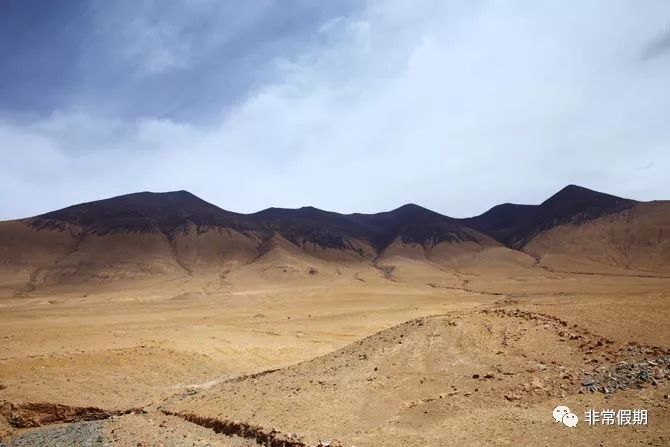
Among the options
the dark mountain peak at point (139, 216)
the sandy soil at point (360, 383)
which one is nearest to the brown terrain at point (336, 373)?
the sandy soil at point (360, 383)

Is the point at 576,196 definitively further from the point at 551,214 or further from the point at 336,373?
the point at 336,373

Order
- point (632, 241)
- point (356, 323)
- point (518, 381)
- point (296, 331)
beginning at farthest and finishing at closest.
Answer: point (632, 241) < point (356, 323) < point (296, 331) < point (518, 381)

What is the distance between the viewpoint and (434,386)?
13.2 meters

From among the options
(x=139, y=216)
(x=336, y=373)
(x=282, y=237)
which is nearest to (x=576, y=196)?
(x=282, y=237)

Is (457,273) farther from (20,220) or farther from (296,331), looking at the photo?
(20,220)

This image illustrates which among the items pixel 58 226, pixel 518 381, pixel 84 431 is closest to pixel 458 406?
pixel 518 381

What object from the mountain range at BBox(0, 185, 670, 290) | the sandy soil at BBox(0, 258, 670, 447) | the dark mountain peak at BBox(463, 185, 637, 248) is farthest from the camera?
the dark mountain peak at BBox(463, 185, 637, 248)

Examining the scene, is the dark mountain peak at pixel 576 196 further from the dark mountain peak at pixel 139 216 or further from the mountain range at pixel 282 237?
the dark mountain peak at pixel 139 216

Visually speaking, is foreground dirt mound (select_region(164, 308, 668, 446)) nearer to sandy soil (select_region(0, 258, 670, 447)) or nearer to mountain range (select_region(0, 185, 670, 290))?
sandy soil (select_region(0, 258, 670, 447))

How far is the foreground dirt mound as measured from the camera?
1064cm

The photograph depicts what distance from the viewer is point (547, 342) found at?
50.0 ft

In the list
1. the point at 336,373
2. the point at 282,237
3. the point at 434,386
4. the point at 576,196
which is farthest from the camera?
the point at 576,196

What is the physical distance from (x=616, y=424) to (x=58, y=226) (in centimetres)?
14465

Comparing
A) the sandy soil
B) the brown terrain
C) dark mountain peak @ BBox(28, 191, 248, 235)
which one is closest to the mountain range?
dark mountain peak @ BBox(28, 191, 248, 235)
